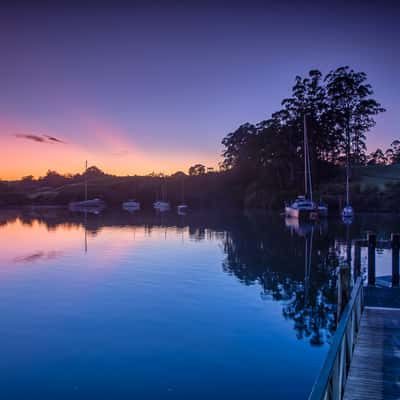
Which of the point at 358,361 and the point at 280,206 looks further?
the point at 280,206

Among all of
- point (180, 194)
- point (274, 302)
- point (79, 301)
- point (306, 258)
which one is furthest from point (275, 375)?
point (180, 194)

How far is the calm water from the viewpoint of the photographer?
7.35 m

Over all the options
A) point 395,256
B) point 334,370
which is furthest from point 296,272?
point 334,370

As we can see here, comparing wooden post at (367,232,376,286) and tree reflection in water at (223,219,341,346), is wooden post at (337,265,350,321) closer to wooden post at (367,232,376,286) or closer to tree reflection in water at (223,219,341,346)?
tree reflection in water at (223,219,341,346)

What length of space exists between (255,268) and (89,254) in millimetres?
10676

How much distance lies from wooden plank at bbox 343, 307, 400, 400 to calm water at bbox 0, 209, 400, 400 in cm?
125

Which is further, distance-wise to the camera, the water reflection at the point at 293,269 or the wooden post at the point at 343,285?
the water reflection at the point at 293,269

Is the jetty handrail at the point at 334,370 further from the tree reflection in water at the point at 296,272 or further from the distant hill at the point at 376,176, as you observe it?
the distant hill at the point at 376,176

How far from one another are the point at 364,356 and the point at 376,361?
0.23 m

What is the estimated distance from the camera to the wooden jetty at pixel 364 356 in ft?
14.4

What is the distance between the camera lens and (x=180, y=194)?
11194 centimetres

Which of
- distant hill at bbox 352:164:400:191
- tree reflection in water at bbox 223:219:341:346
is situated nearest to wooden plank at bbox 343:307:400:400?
tree reflection in water at bbox 223:219:341:346

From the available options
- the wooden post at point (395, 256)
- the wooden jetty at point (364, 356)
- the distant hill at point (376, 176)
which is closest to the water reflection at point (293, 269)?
the wooden jetty at point (364, 356)

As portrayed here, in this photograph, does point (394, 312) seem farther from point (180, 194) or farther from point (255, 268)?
point (180, 194)
